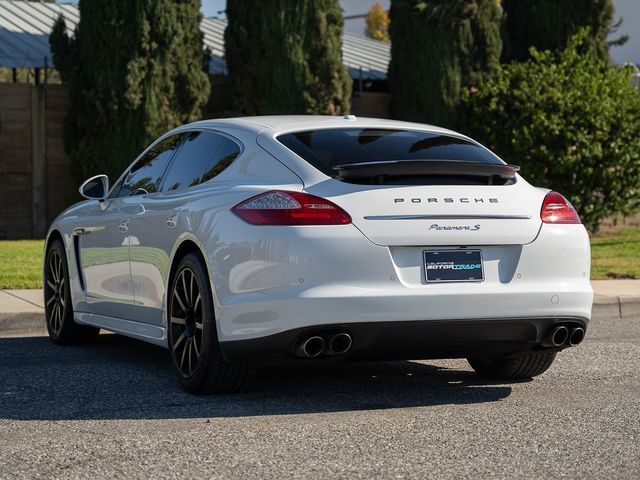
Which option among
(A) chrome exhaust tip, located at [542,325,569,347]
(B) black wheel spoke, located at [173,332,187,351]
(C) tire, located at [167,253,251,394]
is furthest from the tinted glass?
(B) black wheel spoke, located at [173,332,187,351]

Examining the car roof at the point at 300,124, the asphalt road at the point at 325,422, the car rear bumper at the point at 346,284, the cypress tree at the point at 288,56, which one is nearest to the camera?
the asphalt road at the point at 325,422

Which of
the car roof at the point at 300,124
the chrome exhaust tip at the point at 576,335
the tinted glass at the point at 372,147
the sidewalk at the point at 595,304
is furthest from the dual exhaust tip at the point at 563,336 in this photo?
the sidewalk at the point at 595,304

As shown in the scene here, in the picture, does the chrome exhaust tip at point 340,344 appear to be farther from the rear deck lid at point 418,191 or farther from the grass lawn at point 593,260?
the grass lawn at point 593,260

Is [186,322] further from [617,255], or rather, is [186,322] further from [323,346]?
[617,255]

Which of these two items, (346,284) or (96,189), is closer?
(346,284)

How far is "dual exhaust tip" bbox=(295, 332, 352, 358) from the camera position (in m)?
6.18

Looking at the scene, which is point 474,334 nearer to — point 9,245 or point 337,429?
point 337,429

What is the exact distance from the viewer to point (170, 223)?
7047 mm

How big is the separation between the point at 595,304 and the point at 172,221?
5.59 m

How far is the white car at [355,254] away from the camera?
20.1ft

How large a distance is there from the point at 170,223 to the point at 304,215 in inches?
46.7

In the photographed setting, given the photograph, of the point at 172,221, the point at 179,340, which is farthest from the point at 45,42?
the point at 179,340

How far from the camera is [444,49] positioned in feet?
65.6

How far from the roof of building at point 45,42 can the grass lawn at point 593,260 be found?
4.37m
